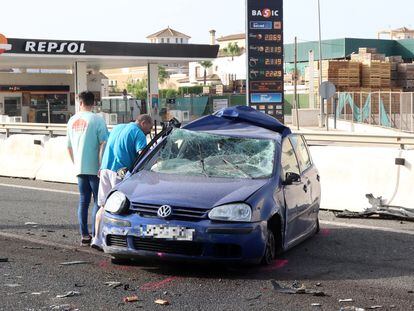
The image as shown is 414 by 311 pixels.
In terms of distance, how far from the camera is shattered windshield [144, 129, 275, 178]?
289 inches

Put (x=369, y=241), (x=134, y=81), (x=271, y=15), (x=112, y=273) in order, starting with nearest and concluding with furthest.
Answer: (x=112, y=273) → (x=369, y=241) → (x=271, y=15) → (x=134, y=81)

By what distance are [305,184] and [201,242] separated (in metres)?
2.07

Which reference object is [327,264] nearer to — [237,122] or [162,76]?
[237,122]

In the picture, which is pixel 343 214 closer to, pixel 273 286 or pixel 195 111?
pixel 273 286

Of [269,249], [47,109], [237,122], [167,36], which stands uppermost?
[167,36]

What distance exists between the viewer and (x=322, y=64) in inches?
2039

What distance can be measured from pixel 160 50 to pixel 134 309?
3737cm

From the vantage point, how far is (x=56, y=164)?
1505 cm

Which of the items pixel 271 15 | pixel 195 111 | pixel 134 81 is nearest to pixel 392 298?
pixel 271 15

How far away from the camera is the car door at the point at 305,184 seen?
26.0ft

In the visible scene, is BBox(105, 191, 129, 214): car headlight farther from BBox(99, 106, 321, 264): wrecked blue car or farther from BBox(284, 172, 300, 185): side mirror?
BBox(284, 172, 300, 185): side mirror

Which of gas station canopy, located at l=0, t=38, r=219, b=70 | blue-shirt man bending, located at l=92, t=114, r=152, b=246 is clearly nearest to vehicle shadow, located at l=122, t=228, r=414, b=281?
blue-shirt man bending, located at l=92, t=114, r=152, b=246

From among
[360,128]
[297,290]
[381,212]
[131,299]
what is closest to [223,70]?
[360,128]

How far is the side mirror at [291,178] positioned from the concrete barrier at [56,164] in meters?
7.91
